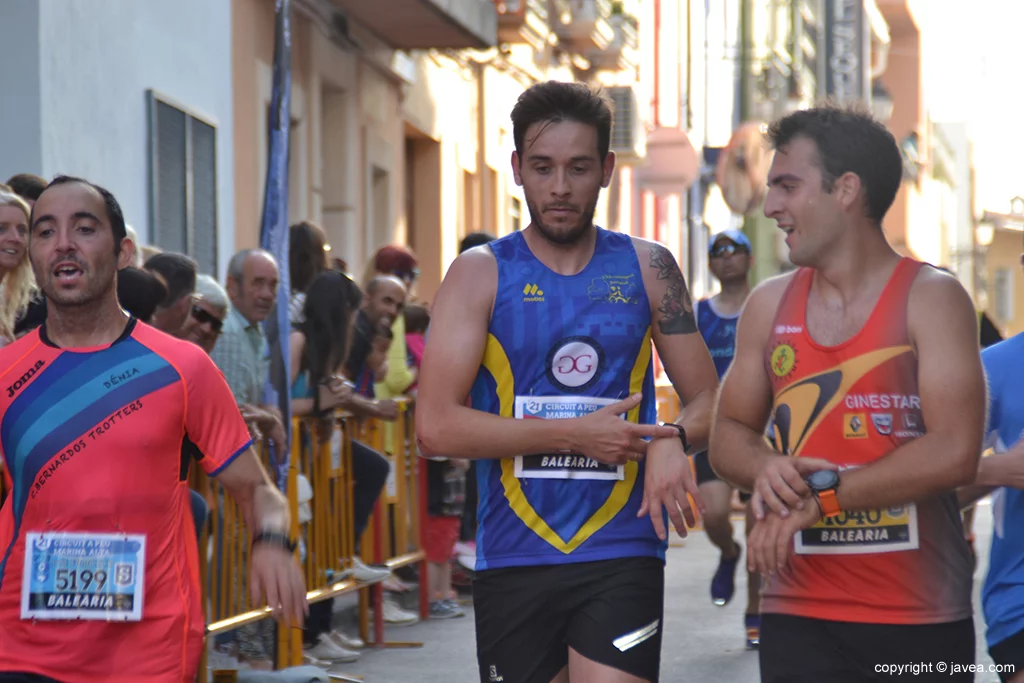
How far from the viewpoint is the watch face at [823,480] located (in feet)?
13.2

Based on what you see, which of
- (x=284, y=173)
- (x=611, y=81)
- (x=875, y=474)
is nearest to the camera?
(x=875, y=474)

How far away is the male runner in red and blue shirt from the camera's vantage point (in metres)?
4.12

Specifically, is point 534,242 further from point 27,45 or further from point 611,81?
point 611,81

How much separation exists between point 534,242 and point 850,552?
114 centimetres

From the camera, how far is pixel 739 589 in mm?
11969

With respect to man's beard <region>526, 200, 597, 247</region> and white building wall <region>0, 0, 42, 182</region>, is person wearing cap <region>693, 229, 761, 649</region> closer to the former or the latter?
white building wall <region>0, 0, 42, 182</region>

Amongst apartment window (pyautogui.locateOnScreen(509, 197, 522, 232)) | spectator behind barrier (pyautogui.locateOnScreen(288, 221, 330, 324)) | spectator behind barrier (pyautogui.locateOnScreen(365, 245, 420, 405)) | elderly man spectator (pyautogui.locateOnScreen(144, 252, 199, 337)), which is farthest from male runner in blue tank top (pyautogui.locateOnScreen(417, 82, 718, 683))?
apartment window (pyautogui.locateOnScreen(509, 197, 522, 232))

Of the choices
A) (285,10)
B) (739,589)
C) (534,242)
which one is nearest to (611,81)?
(739,589)

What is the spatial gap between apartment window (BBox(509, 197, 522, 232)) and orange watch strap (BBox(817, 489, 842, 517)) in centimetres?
2048

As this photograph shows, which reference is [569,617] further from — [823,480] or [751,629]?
[751,629]

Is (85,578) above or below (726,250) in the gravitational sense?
below

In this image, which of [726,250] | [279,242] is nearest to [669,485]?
[279,242]

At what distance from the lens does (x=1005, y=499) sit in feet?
15.8

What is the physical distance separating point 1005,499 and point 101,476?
2.37 metres
